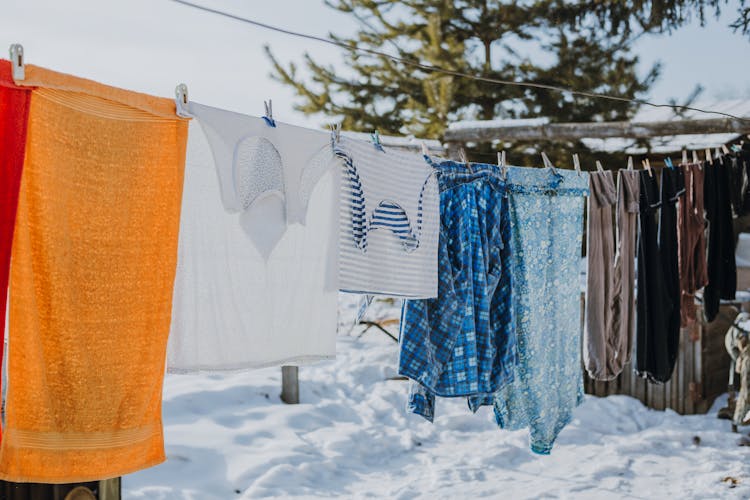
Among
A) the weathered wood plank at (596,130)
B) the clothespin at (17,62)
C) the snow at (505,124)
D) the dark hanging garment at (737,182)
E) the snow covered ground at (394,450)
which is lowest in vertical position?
the snow covered ground at (394,450)

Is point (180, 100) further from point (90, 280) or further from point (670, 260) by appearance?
point (670, 260)

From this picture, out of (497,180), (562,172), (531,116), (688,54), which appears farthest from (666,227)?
(688,54)

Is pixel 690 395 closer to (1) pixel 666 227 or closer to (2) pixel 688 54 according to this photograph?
(1) pixel 666 227

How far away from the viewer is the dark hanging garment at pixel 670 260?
154 inches

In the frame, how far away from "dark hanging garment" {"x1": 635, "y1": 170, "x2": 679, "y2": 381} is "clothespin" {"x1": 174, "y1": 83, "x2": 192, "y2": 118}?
8.53 feet

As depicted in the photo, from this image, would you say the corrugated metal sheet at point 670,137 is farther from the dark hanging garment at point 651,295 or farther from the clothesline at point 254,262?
the clothesline at point 254,262

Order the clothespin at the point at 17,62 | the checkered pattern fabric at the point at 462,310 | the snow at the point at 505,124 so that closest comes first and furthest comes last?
1. the clothespin at the point at 17,62
2. the checkered pattern fabric at the point at 462,310
3. the snow at the point at 505,124

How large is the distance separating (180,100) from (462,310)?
4.99 feet

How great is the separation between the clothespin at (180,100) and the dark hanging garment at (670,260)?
8.82ft

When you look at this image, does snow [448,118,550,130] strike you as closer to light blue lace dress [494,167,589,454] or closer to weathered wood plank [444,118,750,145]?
weathered wood plank [444,118,750,145]

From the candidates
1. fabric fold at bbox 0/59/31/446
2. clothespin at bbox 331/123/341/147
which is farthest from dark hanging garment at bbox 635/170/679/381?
fabric fold at bbox 0/59/31/446

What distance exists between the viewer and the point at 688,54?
1112cm

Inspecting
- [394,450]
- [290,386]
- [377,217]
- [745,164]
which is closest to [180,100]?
[377,217]

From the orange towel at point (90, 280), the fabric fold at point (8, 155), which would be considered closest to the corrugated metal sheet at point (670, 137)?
the orange towel at point (90, 280)
